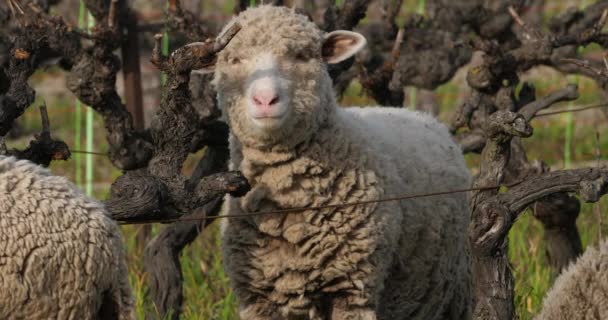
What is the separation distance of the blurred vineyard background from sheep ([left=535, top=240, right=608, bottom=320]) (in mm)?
592

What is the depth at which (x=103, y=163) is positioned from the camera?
36.4ft

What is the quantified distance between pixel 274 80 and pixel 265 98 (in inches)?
4.1

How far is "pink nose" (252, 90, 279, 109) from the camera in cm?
423

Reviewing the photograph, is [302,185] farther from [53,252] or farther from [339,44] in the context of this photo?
[53,252]

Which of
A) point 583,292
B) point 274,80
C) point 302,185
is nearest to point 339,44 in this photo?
point 274,80

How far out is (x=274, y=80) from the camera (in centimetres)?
430

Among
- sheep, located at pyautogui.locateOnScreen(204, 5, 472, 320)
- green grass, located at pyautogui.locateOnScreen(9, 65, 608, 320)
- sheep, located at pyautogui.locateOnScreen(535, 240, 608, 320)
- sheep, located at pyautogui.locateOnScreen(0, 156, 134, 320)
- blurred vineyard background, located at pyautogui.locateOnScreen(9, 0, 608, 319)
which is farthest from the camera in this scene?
blurred vineyard background, located at pyautogui.locateOnScreen(9, 0, 608, 319)

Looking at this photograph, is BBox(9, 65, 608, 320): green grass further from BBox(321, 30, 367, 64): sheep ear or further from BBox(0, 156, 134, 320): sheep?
BBox(0, 156, 134, 320): sheep

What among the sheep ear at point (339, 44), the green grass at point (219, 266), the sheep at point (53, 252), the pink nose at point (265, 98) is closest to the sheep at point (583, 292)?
the green grass at point (219, 266)

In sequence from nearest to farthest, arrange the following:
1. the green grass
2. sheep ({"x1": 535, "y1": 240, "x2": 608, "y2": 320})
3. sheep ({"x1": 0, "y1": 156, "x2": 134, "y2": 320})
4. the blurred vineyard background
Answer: sheep ({"x1": 0, "y1": 156, "x2": 134, "y2": 320}) < sheep ({"x1": 535, "y1": 240, "x2": 608, "y2": 320}) < the green grass < the blurred vineyard background

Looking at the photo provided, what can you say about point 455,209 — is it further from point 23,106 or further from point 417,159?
point 23,106

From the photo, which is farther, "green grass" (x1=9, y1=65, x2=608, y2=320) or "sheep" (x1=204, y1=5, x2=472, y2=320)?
"green grass" (x1=9, y1=65, x2=608, y2=320)

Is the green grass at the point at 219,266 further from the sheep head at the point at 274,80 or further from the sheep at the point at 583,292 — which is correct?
the sheep head at the point at 274,80

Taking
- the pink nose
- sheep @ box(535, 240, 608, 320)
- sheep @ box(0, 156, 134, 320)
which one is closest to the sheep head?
the pink nose
